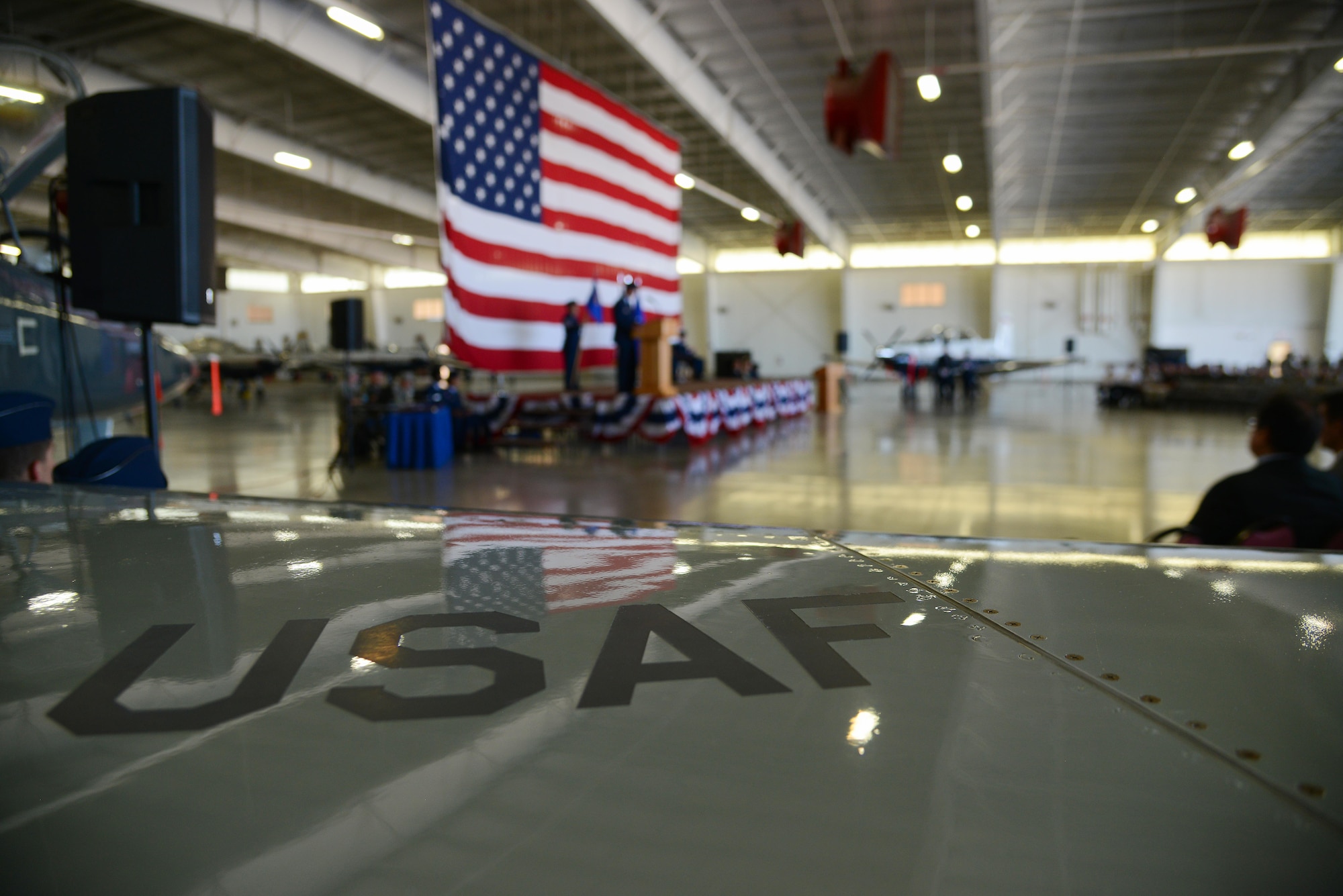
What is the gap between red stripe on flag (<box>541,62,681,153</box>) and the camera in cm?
867

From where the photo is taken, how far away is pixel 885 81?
7.79 m

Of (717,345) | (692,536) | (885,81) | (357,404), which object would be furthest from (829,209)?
(692,536)

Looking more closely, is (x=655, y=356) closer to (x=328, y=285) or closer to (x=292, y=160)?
(x=292, y=160)

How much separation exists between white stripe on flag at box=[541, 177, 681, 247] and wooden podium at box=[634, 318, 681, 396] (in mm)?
1955

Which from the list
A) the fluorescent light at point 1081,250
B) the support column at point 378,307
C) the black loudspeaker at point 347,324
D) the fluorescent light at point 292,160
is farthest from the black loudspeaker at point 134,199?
the support column at point 378,307

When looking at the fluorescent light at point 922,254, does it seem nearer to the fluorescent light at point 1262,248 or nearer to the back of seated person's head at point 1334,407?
the fluorescent light at point 1262,248

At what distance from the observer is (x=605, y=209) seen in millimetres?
9695

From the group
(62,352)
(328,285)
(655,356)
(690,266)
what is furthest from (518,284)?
(328,285)

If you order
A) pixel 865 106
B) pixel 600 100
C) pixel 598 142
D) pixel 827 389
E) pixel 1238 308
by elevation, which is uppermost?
pixel 600 100

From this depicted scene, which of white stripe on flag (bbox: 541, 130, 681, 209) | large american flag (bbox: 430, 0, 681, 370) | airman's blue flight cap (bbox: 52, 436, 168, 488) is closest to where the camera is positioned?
airman's blue flight cap (bbox: 52, 436, 168, 488)

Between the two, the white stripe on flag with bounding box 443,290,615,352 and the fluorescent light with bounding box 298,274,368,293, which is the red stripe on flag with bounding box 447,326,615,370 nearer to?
the white stripe on flag with bounding box 443,290,615,352

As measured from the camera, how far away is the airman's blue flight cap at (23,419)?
2.33 meters

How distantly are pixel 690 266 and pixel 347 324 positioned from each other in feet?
68.0

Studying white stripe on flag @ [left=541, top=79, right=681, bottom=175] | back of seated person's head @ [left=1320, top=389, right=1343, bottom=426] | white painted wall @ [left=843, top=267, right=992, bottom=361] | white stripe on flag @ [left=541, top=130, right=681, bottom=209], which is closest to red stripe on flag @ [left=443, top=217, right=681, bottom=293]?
white stripe on flag @ [left=541, top=130, right=681, bottom=209]
